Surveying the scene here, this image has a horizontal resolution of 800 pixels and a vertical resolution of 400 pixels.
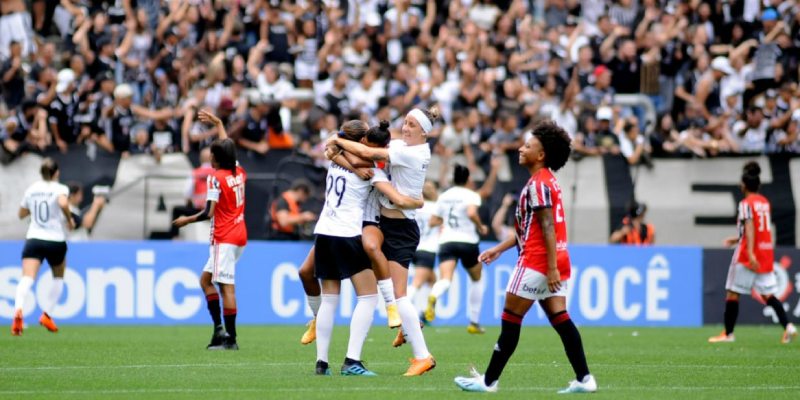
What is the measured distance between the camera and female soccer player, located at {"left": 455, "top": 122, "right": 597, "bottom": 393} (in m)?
10.6

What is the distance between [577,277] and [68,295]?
8.76 meters

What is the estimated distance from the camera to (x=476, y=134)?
25234 millimetres

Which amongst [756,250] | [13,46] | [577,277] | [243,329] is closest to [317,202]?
[243,329]

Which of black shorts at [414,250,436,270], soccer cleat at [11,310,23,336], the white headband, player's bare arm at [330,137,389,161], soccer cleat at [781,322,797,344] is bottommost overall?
soccer cleat at [781,322,797,344]

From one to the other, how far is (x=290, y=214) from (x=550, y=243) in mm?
12575

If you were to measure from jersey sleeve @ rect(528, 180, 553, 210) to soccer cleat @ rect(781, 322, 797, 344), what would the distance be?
9.13 metres

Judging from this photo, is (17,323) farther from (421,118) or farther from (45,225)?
(421,118)

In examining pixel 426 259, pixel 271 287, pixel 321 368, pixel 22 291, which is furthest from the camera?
pixel 271 287

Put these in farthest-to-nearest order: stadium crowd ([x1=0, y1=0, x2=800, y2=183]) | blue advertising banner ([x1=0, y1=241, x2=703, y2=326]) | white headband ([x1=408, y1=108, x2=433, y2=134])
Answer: stadium crowd ([x1=0, y1=0, x2=800, y2=183])
blue advertising banner ([x1=0, y1=241, x2=703, y2=326])
white headband ([x1=408, y1=108, x2=433, y2=134])

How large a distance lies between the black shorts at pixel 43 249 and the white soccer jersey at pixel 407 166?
8.22m

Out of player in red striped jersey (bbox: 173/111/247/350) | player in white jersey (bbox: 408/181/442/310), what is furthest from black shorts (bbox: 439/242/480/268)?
player in red striped jersey (bbox: 173/111/247/350)

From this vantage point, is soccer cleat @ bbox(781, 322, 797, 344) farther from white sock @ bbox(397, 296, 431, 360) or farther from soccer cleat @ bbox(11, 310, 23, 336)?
soccer cleat @ bbox(11, 310, 23, 336)

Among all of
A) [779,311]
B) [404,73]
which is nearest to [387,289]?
[779,311]

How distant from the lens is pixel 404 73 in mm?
26203
